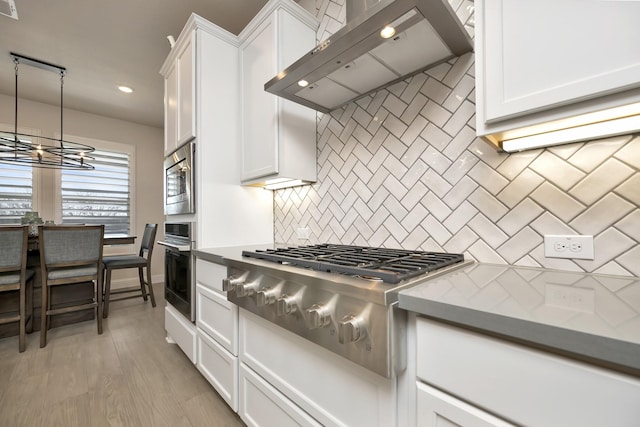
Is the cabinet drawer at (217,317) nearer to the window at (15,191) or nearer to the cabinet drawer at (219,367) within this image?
the cabinet drawer at (219,367)

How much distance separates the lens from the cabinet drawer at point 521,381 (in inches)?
17.9

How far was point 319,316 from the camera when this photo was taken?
2.64 feet

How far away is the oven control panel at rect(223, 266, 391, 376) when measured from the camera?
0.70 metres

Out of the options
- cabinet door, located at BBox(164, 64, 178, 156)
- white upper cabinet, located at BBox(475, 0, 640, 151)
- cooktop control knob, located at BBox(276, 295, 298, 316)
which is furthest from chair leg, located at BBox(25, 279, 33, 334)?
white upper cabinet, located at BBox(475, 0, 640, 151)

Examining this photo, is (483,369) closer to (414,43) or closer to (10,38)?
(414,43)

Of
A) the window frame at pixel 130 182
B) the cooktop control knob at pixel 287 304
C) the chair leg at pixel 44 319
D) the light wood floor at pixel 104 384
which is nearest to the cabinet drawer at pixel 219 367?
the light wood floor at pixel 104 384

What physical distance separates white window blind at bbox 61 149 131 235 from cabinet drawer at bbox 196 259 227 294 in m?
3.53

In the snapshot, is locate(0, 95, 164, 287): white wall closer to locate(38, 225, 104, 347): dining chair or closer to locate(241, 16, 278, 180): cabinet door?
locate(38, 225, 104, 347): dining chair

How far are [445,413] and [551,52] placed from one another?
982 millimetres

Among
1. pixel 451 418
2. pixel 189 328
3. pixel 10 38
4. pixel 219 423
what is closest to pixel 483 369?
pixel 451 418

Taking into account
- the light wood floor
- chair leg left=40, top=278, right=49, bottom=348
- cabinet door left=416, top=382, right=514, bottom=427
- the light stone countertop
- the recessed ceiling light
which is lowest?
the light wood floor

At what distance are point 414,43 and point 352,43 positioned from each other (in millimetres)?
264

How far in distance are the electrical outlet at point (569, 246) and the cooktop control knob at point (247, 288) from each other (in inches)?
44.2

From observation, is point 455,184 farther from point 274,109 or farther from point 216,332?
point 216,332
